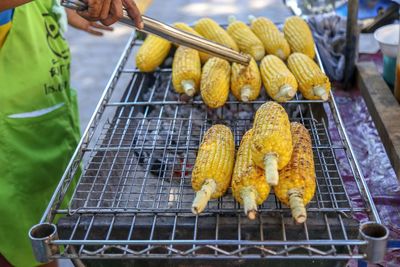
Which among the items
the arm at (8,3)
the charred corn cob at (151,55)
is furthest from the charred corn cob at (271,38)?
the arm at (8,3)

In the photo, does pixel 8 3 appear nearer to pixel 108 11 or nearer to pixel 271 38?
pixel 108 11

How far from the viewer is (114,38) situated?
202 inches

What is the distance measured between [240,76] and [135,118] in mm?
402

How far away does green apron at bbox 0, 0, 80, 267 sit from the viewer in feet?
5.80

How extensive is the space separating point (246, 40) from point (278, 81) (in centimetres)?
46

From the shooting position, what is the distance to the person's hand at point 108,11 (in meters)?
1.27

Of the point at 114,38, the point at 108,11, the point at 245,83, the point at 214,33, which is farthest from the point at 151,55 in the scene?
the point at 114,38

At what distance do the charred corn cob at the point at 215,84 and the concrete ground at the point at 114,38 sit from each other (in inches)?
86.1

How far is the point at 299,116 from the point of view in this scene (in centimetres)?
180

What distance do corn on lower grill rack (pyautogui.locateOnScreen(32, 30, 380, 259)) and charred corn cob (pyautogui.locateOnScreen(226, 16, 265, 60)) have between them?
0.85 feet

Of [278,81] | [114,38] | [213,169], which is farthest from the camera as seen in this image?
[114,38]

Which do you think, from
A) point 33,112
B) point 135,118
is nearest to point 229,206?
point 135,118

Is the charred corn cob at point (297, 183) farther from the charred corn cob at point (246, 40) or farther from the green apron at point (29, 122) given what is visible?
the green apron at point (29, 122)

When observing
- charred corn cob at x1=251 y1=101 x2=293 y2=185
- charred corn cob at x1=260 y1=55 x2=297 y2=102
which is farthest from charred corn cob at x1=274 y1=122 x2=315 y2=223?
charred corn cob at x1=260 y1=55 x2=297 y2=102
